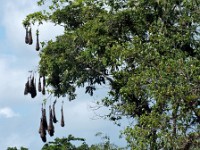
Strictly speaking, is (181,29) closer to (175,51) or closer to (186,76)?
(175,51)

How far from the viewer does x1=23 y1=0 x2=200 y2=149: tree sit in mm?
19266

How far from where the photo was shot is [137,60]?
22078 mm

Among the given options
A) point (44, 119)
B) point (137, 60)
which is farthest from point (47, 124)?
point (137, 60)

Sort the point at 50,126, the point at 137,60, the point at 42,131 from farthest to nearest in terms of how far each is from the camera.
Result: the point at 42,131
the point at 50,126
the point at 137,60

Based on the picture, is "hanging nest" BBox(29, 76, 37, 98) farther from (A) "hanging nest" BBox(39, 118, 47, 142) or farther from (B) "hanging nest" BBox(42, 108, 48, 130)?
(A) "hanging nest" BBox(39, 118, 47, 142)

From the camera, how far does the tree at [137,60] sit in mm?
19266

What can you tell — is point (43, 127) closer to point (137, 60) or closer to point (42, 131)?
point (42, 131)

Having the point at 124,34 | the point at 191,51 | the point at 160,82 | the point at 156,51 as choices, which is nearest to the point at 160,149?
the point at 160,82

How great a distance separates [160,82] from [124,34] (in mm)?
7016

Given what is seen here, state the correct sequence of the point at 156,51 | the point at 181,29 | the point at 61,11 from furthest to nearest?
the point at 61,11
the point at 181,29
the point at 156,51

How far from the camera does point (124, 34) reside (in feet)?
85.4

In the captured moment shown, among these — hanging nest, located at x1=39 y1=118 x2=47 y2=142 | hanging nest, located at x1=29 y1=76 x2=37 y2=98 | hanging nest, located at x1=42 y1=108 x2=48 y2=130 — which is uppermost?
hanging nest, located at x1=29 y1=76 x2=37 y2=98

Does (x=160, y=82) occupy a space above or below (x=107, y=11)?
below

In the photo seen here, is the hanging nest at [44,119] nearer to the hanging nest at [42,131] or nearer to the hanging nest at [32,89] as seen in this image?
the hanging nest at [42,131]
